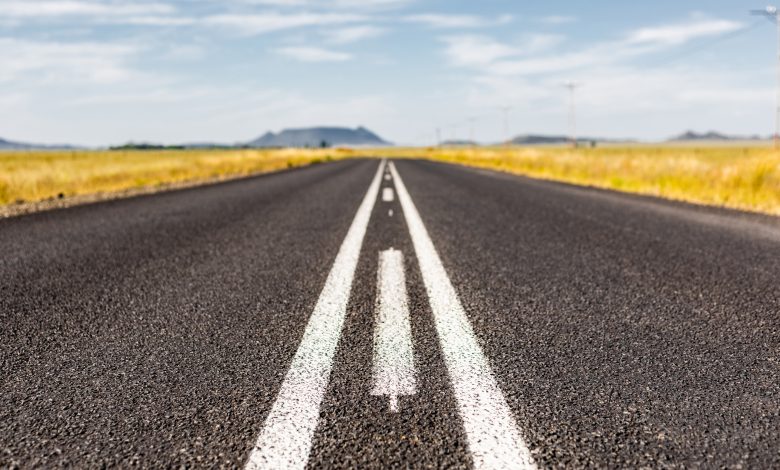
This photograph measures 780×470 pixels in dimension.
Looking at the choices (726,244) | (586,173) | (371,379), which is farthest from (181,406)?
(586,173)

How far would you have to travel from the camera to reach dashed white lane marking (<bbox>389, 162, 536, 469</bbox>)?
5.83 ft

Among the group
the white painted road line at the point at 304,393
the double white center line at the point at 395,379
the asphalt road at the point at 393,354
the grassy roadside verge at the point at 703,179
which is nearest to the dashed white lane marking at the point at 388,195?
the asphalt road at the point at 393,354

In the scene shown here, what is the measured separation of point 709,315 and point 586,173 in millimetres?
16348

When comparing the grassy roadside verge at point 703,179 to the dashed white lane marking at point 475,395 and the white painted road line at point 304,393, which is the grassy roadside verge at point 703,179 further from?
the white painted road line at point 304,393

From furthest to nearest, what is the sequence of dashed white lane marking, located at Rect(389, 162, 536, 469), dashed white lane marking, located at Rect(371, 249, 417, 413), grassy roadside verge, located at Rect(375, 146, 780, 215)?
grassy roadside verge, located at Rect(375, 146, 780, 215) → dashed white lane marking, located at Rect(371, 249, 417, 413) → dashed white lane marking, located at Rect(389, 162, 536, 469)

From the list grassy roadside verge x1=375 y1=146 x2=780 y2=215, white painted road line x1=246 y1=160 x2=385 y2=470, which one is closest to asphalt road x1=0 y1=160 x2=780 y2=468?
white painted road line x1=246 y1=160 x2=385 y2=470

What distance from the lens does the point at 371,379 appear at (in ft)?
7.74

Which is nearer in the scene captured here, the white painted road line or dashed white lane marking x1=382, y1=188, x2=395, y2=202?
the white painted road line

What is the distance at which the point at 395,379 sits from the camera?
7.75ft

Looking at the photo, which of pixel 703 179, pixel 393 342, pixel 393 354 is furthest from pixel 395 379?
pixel 703 179

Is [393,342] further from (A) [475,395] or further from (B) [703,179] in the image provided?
(B) [703,179]

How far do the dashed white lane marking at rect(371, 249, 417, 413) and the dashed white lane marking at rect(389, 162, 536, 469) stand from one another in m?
0.17

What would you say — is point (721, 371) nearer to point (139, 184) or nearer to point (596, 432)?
point (596, 432)

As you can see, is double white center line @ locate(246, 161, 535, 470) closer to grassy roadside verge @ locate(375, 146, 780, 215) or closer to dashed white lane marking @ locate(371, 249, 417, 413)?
dashed white lane marking @ locate(371, 249, 417, 413)
